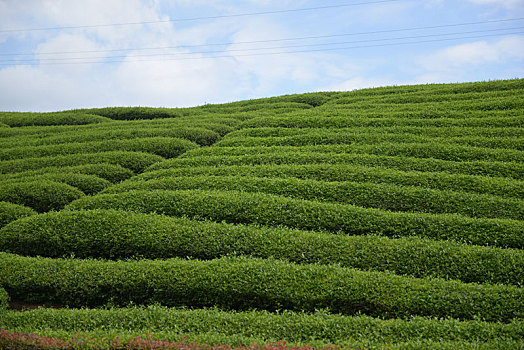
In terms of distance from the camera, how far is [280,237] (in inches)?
670

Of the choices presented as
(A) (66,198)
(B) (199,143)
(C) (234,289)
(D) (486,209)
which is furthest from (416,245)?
(B) (199,143)

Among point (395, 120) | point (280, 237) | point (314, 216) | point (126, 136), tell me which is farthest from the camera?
point (126, 136)

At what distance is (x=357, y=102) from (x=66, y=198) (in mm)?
27967

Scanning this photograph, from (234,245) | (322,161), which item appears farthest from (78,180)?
(322,161)

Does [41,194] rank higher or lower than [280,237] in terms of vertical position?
higher

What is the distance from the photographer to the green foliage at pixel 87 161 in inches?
1142

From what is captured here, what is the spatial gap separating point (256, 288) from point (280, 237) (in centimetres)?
342

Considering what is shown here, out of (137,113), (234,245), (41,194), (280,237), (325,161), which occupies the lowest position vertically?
(234,245)

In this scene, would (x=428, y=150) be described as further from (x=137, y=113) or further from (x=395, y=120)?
(x=137, y=113)

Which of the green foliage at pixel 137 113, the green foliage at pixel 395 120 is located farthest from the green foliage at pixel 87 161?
the green foliage at pixel 137 113

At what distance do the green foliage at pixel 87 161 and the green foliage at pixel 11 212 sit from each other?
701 centimetres

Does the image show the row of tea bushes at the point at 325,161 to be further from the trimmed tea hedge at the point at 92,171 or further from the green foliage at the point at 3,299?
the green foliage at the point at 3,299

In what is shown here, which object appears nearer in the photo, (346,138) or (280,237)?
(280,237)

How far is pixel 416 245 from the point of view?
1616cm
